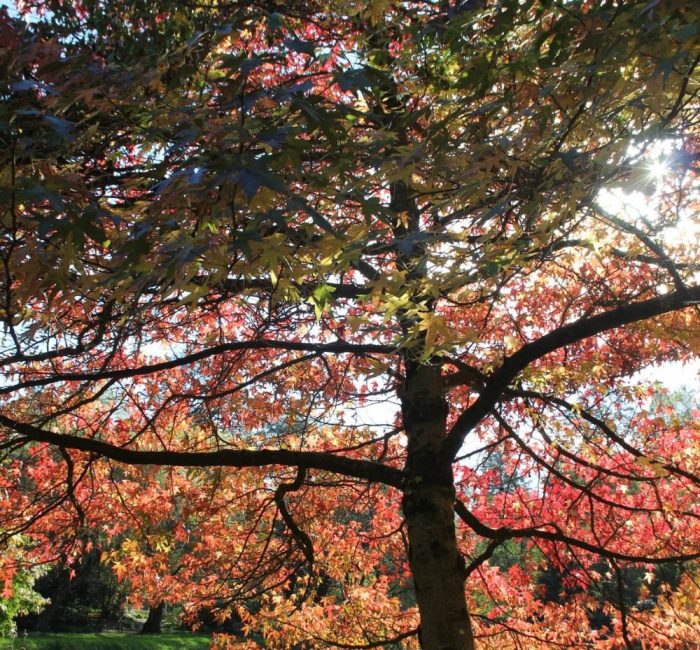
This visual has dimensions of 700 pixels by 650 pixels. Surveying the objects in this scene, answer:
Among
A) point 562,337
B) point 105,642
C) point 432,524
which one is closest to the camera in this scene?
point 562,337

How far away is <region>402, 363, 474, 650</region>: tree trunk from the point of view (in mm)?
3246

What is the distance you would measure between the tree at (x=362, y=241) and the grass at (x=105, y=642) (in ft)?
43.7

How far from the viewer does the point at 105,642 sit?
20.1 meters

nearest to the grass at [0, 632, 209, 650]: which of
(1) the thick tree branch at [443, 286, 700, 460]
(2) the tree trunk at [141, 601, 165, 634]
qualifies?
(2) the tree trunk at [141, 601, 165, 634]

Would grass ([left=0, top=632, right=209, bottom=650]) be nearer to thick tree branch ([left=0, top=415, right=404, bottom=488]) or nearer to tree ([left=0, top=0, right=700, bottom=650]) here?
tree ([left=0, top=0, right=700, bottom=650])

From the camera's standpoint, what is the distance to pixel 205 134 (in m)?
1.85

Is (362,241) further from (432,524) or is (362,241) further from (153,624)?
(153,624)

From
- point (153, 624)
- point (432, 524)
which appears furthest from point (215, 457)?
point (153, 624)

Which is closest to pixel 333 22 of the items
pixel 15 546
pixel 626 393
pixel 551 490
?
pixel 626 393

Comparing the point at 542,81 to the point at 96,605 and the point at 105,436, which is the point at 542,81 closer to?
the point at 105,436

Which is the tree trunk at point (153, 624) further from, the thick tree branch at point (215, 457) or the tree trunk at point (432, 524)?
the tree trunk at point (432, 524)

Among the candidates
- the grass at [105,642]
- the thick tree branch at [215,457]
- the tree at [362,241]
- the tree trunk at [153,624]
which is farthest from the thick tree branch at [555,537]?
the tree trunk at [153,624]

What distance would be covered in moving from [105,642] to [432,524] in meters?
21.5

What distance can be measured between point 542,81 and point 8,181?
221cm
